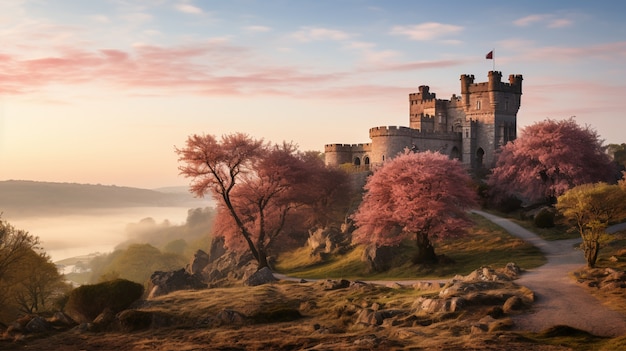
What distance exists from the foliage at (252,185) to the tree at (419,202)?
435 inches

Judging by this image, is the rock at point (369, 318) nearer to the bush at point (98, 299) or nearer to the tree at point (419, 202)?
the bush at point (98, 299)

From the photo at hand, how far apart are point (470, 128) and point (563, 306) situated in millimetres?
68574

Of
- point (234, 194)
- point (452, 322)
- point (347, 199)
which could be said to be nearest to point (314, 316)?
point (452, 322)

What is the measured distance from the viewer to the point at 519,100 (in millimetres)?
97062


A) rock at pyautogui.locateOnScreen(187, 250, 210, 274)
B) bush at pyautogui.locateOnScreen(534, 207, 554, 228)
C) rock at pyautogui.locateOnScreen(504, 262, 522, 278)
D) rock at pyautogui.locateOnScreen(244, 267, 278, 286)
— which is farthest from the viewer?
rock at pyautogui.locateOnScreen(187, 250, 210, 274)

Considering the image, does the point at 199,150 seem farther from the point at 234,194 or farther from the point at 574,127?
the point at 574,127

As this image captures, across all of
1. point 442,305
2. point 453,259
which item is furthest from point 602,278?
point 453,259

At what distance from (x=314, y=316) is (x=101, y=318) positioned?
12147 mm

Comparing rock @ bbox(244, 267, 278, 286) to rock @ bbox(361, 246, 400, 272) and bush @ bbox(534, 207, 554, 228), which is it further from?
bush @ bbox(534, 207, 554, 228)

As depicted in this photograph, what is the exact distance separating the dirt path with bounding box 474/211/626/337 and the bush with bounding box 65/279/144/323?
79.4 ft

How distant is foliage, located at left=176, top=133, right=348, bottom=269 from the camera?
5709 centimetres

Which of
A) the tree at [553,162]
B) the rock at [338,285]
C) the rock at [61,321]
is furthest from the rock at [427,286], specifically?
the tree at [553,162]

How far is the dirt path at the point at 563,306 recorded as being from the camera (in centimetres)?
2659

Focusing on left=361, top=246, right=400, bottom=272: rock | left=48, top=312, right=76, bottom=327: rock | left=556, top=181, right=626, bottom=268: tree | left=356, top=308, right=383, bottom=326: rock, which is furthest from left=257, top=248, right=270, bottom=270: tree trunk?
left=356, top=308, right=383, bottom=326: rock
